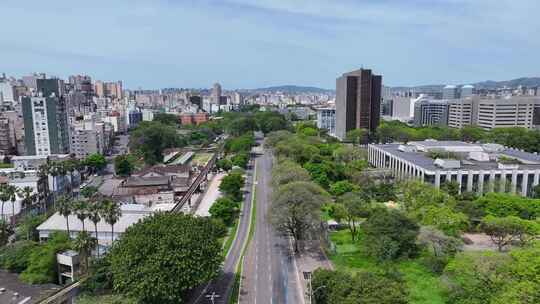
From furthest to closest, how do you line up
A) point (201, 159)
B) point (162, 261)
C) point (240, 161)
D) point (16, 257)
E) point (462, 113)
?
point (462, 113), point (201, 159), point (240, 161), point (16, 257), point (162, 261)

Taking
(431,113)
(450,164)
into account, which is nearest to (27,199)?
(450,164)

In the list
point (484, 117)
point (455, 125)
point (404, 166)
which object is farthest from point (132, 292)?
point (455, 125)

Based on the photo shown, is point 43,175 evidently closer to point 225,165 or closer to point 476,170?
point 225,165

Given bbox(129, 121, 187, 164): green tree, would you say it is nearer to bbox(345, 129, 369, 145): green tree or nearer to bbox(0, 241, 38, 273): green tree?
bbox(0, 241, 38, 273): green tree

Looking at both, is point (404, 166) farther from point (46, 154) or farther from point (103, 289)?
point (46, 154)

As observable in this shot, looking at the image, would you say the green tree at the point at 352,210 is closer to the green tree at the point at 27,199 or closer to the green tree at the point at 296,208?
the green tree at the point at 296,208

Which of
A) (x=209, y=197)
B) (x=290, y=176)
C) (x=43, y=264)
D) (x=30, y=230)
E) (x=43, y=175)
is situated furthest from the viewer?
(x=209, y=197)
